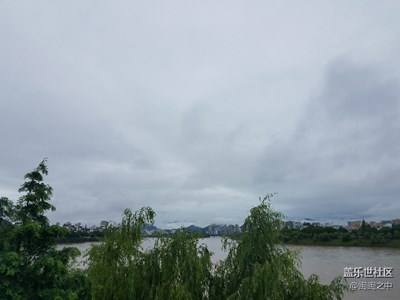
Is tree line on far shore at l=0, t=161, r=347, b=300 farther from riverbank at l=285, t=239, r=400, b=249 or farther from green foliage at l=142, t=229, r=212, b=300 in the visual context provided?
riverbank at l=285, t=239, r=400, b=249

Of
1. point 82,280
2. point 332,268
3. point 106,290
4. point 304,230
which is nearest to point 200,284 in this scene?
point 106,290

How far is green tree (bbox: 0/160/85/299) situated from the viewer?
12.9 metres

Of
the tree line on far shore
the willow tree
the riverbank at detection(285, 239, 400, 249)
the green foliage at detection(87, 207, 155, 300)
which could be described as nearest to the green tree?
the tree line on far shore

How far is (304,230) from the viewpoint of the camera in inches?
3152

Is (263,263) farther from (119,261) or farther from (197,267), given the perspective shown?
(119,261)

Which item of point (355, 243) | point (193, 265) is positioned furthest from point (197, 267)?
point (355, 243)

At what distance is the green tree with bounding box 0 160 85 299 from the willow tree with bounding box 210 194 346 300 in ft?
16.6

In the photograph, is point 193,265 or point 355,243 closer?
point 193,265

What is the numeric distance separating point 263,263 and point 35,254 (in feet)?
25.7

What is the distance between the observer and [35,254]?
46.0 ft

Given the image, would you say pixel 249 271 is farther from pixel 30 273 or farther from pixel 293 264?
pixel 30 273

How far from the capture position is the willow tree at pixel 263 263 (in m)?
10.6

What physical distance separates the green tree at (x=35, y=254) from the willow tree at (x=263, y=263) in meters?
5.07

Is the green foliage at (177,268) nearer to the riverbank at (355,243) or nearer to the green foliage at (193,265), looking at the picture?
the green foliage at (193,265)
